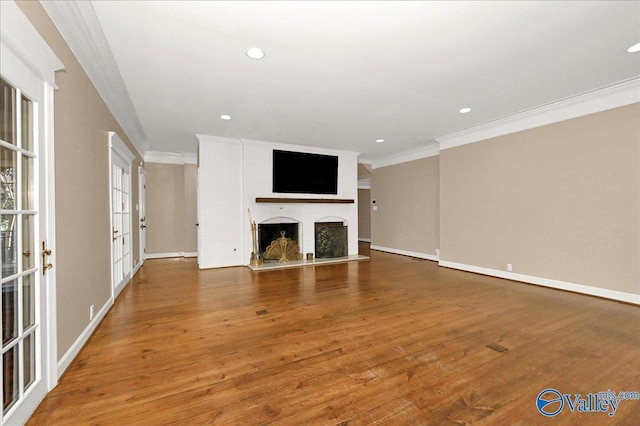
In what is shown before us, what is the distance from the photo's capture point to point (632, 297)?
3.35 meters

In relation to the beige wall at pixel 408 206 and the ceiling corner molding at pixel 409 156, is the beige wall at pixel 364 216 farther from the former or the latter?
the ceiling corner molding at pixel 409 156

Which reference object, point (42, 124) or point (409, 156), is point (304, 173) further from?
point (42, 124)

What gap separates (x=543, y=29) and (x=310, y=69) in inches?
84.4

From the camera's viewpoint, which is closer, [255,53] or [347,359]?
[347,359]

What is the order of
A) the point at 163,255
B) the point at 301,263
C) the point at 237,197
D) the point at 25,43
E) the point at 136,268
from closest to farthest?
1. the point at 25,43
2. the point at 136,268
3. the point at 237,197
4. the point at 301,263
5. the point at 163,255

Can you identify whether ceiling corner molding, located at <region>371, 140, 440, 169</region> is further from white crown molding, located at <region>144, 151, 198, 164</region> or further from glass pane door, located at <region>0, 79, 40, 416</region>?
glass pane door, located at <region>0, 79, 40, 416</region>

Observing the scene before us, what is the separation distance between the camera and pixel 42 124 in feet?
5.70

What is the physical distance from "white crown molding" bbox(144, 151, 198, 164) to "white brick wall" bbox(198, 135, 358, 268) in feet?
6.16

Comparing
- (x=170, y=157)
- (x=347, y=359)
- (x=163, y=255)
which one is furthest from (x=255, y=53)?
(x=163, y=255)

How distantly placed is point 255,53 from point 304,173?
12.3 feet

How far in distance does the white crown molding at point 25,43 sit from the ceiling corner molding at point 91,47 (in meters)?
0.37

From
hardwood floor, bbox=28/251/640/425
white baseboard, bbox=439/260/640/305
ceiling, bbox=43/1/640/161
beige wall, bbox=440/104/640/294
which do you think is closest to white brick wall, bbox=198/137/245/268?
ceiling, bbox=43/1/640/161

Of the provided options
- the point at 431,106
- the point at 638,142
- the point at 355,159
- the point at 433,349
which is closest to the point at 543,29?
the point at 431,106

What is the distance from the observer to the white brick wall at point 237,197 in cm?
547
